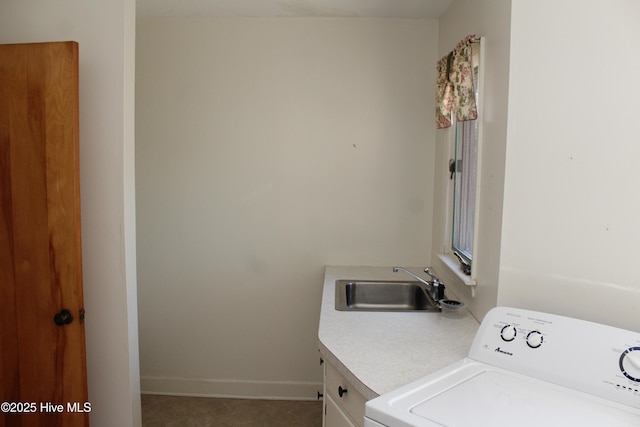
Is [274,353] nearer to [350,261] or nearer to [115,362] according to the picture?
[350,261]

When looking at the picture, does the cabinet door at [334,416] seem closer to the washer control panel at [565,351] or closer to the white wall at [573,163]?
the washer control panel at [565,351]

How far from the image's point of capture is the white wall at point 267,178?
289 centimetres

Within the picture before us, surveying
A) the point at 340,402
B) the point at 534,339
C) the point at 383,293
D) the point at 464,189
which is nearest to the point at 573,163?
the point at 534,339

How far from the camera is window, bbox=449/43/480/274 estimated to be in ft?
7.28

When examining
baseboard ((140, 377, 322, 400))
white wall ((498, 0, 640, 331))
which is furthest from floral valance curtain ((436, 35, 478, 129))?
baseboard ((140, 377, 322, 400))

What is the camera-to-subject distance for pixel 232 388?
3084 millimetres

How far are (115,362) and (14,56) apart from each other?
1.34 meters

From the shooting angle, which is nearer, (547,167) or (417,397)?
(417,397)

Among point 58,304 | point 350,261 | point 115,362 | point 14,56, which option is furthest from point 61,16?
point 350,261

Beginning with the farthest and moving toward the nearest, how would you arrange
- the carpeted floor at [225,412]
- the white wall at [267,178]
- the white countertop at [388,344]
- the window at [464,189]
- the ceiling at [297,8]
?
the white wall at [267,178]
the carpeted floor at [225,412]
the ceiling at [297,8]
the window at [464,189]
the white countertop at [388,344]

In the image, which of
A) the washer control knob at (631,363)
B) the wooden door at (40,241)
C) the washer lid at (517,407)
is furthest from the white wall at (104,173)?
the washer control knob at (631,363)

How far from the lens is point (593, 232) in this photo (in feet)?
4.84

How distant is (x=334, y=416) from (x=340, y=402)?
0.37 ft

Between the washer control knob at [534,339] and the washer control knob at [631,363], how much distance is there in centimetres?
21
